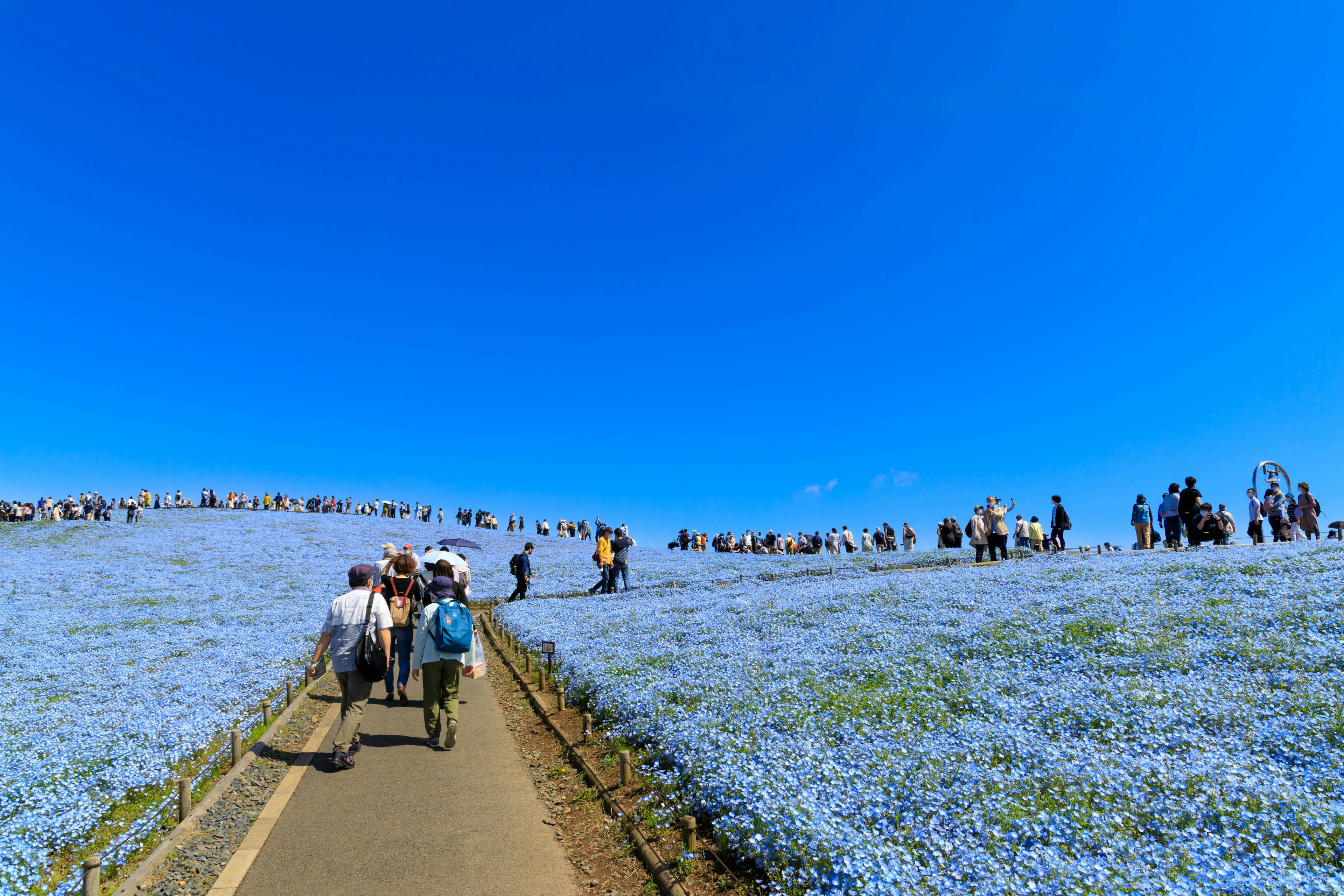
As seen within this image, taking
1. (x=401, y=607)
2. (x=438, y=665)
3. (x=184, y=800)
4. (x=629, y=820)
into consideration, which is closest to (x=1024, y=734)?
(x=629, y=820)

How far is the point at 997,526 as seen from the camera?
25531 mm

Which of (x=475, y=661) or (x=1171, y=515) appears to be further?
(x=1171, y=515)

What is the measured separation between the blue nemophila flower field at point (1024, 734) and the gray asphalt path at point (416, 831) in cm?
169

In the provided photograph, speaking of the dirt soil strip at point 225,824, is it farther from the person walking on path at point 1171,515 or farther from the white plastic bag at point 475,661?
the person walking on path at point 1171,515

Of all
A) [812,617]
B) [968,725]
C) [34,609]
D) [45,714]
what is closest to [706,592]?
[812,617]

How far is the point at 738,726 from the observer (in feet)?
28.5

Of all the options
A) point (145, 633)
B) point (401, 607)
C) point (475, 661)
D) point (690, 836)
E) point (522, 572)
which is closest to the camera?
point (690, 836)

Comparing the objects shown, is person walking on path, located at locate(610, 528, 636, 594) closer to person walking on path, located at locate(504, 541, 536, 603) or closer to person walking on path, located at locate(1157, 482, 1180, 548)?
person walking on path, located at locate(504, 541, 536, 603)

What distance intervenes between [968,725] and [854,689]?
6.75 ft

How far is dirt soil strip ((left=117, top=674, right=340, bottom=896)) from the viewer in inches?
234

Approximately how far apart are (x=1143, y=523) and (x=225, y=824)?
2979 cm

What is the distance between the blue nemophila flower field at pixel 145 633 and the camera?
807 cm

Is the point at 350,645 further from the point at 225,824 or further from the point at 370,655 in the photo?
the point at 225,824

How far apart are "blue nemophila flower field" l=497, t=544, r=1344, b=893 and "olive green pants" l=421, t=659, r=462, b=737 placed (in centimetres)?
246
